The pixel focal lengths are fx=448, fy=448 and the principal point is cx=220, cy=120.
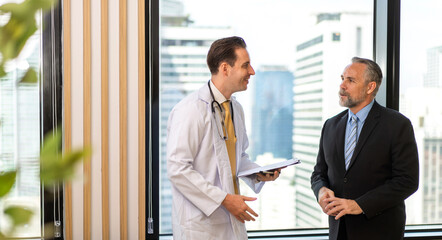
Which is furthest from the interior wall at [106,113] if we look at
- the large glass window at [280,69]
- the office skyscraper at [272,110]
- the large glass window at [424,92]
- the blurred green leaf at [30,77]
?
the blurred green leaf at [30,77]

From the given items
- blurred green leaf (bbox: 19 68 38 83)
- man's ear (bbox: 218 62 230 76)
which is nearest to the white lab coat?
man's ear (bbox: 218 62 230 76)

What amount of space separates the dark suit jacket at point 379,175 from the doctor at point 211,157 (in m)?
0.44

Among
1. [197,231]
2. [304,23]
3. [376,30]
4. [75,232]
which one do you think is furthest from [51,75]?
[376,30]

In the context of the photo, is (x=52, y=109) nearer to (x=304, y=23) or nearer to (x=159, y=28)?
(x=159, y=28)

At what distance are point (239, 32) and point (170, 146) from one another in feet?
4.25

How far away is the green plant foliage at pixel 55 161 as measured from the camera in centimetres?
18

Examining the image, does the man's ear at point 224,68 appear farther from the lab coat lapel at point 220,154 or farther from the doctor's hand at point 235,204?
the doctor's hand at point 235,204

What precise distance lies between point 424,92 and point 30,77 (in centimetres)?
357

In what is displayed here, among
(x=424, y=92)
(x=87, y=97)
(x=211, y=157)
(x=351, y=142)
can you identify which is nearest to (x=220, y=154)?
(x=211, y=157)

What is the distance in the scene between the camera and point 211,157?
223cm

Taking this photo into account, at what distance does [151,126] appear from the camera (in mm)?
2998

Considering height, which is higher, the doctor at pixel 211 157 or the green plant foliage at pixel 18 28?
the green plant foliage at pixel 18 28

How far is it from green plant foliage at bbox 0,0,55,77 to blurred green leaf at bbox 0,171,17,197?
4cm

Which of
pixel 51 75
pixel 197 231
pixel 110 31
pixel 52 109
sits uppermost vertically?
pixel 110 31
